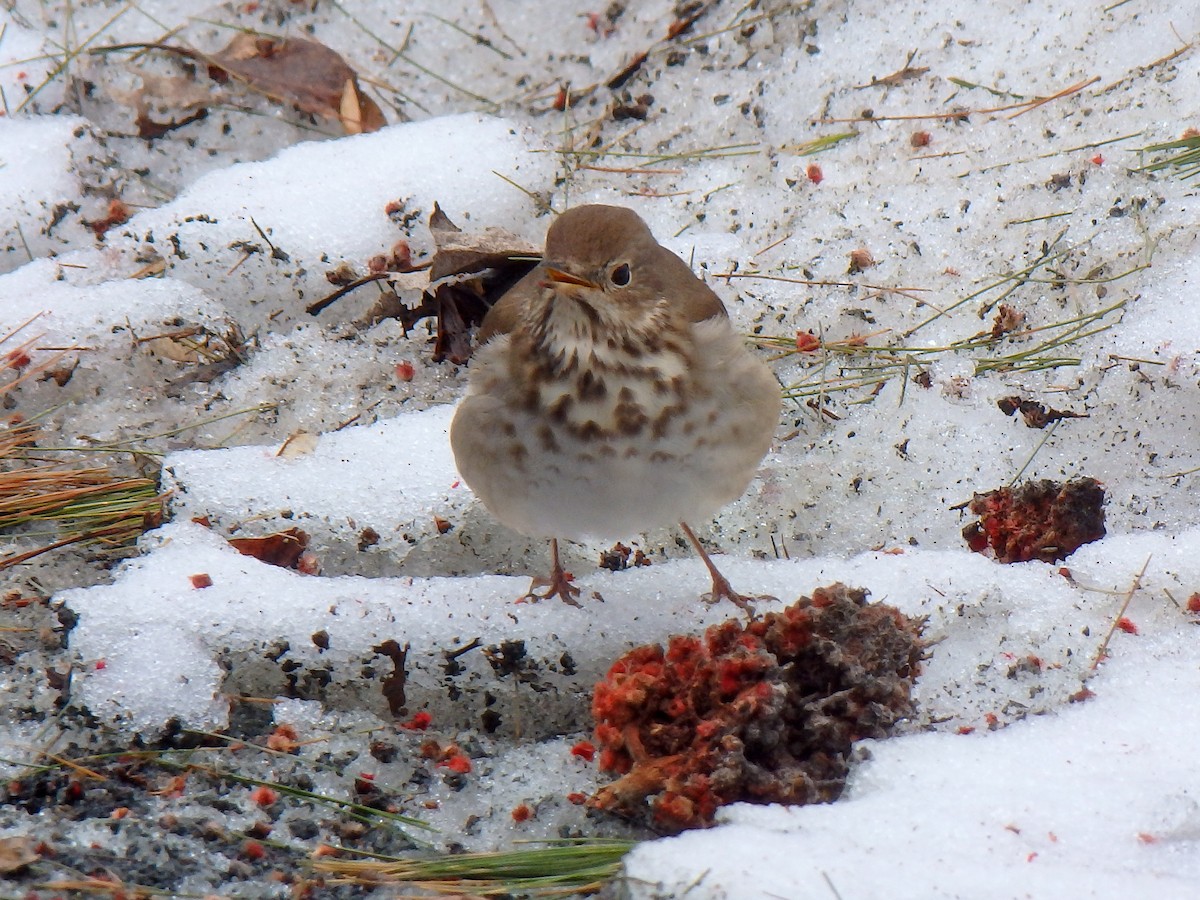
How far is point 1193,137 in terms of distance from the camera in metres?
4.50

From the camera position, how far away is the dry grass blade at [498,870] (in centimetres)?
262

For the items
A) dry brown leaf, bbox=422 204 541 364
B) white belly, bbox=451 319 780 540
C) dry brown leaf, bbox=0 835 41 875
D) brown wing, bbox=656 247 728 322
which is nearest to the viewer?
dry brown leaf, bbox=0 835 41 875

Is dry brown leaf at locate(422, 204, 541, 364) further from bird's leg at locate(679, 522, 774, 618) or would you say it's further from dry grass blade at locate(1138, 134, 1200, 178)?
dry grass blade at locate(1138, 134, 1200, 178)

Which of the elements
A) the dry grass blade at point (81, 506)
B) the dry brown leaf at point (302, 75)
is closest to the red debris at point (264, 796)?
the dry grass blade at point (81, 506)

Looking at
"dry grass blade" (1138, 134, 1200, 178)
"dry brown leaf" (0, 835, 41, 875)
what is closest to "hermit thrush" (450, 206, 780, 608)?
"dry brown leaf" (0, 835, 41, 875)

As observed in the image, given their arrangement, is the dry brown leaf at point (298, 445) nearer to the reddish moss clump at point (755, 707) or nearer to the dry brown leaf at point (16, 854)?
the reddish moss clump at point (755, 707)

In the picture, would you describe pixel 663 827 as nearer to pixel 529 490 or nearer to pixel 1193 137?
pixel 529 490

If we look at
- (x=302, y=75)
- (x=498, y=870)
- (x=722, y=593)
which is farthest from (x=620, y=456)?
(x=302, y=75)

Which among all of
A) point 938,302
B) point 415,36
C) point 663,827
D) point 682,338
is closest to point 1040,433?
point 938,302

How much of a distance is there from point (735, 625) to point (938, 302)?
197 centimetres

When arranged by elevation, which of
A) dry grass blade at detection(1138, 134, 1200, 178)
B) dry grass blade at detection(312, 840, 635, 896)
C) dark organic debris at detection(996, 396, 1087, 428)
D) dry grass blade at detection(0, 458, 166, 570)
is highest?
dry grass blade at detection(1138, 134, 1200, 178)

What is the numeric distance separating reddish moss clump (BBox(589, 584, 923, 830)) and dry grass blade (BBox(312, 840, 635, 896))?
16 centimetres

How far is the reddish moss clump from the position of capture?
2766 mm

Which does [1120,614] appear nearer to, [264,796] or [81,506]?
[264,796]
